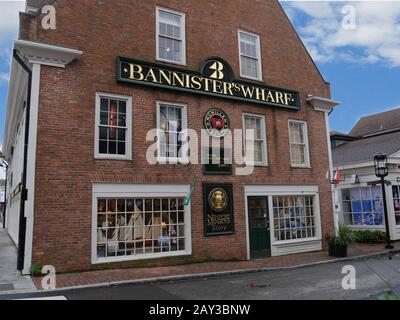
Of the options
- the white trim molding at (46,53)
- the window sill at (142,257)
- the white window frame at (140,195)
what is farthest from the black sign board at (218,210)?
the white trim molding at (46,53)

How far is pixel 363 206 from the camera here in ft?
61.9

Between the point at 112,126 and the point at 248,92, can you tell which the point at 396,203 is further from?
the point at 112,126

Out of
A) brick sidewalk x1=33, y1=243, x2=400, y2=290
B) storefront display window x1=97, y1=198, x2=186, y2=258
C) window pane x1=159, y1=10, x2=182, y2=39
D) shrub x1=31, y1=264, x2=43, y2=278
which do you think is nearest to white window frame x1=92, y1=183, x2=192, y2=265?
storefront display window x1=97, y1=198, x2=186, y2=258

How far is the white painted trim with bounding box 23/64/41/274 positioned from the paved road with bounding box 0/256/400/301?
2.14 metres

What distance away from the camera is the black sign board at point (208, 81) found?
465 inches

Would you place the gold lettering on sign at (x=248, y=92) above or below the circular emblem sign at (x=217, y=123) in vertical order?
above

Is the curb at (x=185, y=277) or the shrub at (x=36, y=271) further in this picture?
the shrub at (x=36, y=271)

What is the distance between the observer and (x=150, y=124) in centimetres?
1194

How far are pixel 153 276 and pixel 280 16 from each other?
12.3 metres

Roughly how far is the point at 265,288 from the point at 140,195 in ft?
15.5

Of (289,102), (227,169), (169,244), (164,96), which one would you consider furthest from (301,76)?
(169,244)

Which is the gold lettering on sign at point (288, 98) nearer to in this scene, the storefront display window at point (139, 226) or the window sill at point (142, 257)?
the storefront display window at point (139, 226)

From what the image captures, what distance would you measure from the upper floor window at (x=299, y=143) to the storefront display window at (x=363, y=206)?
504 cm

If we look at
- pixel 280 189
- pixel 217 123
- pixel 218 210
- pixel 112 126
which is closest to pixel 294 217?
pixel 280 189
